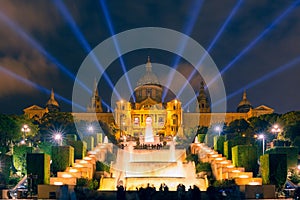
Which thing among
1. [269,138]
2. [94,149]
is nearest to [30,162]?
[94,149]

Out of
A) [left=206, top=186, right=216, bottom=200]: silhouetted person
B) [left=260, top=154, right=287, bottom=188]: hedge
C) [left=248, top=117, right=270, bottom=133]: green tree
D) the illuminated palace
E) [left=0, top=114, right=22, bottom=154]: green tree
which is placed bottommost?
[left=206, top=186, right=216, bottom=200]: silhouetted person

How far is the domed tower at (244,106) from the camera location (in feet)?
513

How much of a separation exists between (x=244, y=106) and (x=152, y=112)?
31945 mm

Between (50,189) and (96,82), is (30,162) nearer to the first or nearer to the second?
(50,189)

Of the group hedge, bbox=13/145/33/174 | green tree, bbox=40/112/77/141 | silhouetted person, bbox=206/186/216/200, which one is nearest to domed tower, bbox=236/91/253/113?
green tree, bbox=40/112/77/141

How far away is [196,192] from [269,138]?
45.2 meters

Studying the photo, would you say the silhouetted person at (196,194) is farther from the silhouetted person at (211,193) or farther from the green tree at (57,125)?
the green tree at (57,125)

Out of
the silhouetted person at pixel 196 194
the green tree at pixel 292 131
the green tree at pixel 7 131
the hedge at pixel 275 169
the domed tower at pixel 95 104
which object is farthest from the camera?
the domed tower at pixel 95 104

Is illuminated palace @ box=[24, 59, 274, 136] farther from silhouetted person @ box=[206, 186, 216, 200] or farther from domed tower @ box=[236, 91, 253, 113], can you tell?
silhouetted person @ box=[206, 186, 216, 200]

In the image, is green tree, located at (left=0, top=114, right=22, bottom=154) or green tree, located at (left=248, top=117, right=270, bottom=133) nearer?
green tree, located at (left=0, top=114, right=22, bottom=154)

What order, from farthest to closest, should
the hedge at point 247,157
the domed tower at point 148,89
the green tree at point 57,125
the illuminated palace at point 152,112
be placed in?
1. the domed tower at point 148,89
2. the illuminated palace at point 152,112
3. the green tree at point 57,125
4. the hedge at point 247,157

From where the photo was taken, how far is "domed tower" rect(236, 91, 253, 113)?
513 ft

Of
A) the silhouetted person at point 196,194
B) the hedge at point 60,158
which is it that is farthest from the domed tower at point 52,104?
the silhouetted person at point 196,194

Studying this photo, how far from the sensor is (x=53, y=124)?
90125mm
